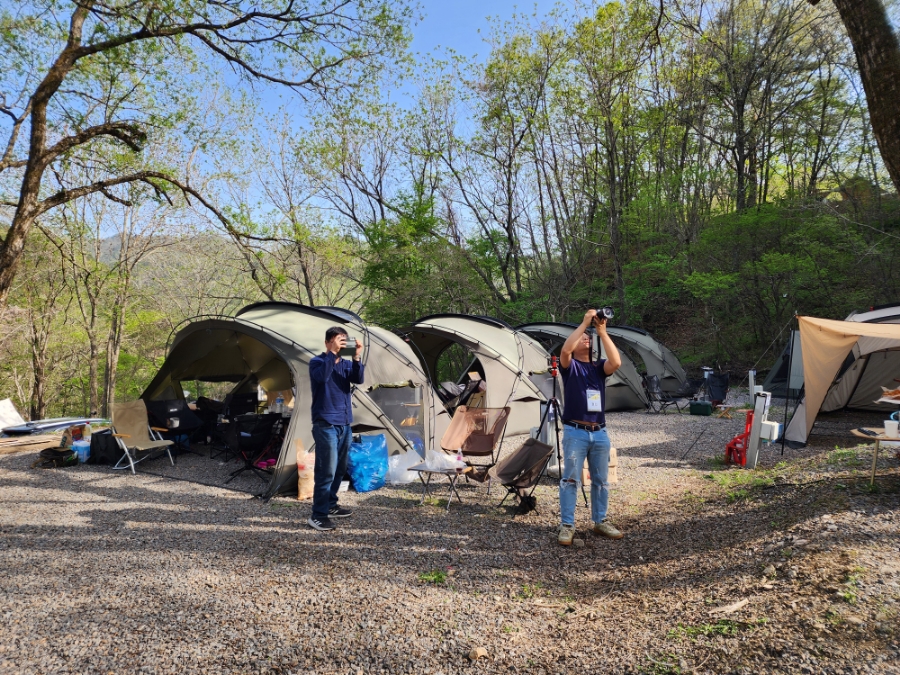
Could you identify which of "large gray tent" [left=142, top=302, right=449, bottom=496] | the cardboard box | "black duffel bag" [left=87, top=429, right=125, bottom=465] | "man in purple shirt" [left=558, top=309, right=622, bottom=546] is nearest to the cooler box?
the cardboard box

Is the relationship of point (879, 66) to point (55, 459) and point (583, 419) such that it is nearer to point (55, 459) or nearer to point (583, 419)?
point (583, 419)

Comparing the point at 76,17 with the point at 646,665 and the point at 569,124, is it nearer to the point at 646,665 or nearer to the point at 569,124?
the point at 646,665

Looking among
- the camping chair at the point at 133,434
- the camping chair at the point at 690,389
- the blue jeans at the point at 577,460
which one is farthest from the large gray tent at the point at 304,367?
the camping chair at the point at 690,389

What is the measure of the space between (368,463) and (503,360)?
3.64 metres

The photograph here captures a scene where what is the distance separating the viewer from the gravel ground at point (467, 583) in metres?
2.50

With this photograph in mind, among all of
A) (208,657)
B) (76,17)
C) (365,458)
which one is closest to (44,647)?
(208,657)

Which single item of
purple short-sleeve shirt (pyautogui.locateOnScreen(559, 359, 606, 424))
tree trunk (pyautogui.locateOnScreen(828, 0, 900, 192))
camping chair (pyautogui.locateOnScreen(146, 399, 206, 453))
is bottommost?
camping chair (pyautogui.locateOnScreen(146, 399, 206, 453))

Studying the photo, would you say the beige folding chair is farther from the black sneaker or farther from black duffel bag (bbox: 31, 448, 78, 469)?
black duffel bag (bbox: 31, 448, 78, 469)

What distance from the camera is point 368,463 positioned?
19.4 ft

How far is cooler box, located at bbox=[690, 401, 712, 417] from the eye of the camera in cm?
1045

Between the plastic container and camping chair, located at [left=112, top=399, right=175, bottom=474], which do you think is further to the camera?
the plastic container

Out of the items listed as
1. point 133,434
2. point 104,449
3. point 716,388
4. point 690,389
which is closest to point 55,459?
point 104,449

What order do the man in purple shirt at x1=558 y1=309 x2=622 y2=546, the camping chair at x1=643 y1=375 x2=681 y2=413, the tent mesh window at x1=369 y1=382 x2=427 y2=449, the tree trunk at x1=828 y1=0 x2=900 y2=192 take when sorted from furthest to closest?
the camping chair at x1=643 y1=375 x2=681 y2=413 < the tent mesh window at x1=369 y1=382 x2=427 y2=449 < the man in purple shirt at x1=558 y1=309 x2=622 y2=546 < the tree trunk at x1=828 y1=0 x2=900 y2=192

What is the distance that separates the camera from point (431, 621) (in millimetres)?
2922
